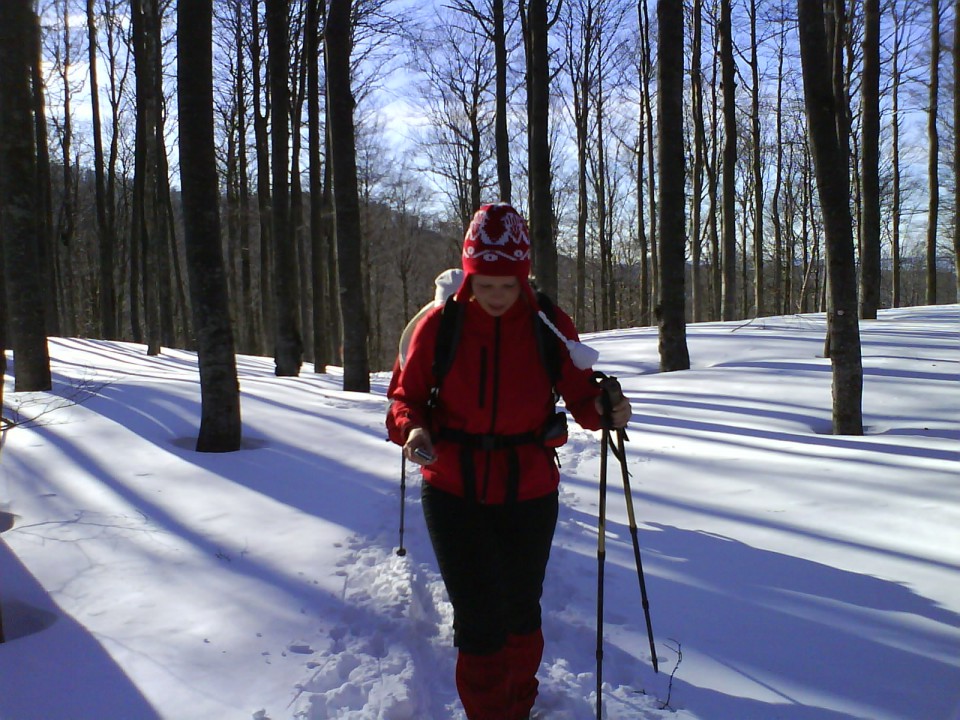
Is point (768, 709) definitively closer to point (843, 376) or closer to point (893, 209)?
point (843, 376)

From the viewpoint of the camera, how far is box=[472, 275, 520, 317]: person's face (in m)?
2.50

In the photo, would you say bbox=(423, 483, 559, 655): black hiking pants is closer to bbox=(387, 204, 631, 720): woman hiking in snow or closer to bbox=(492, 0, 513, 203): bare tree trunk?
bbox=(387, 204, 631, 720): woman hiking in snow

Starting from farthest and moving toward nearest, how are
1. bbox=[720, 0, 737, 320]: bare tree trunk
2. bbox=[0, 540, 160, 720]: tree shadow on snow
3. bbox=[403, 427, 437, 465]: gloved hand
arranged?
bbox=[720, 0, 737, 320]: bare tree trunk < bbox=[0, 540, 160, 720]: tree shadow on snow < bbox=[403, 427, 437, 465]: gloved hand

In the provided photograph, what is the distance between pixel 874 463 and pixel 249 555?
15.0 feet

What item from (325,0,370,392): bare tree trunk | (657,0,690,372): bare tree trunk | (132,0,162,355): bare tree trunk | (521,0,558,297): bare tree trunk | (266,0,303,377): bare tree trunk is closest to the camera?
(657,0,690,372): bare tree trunk

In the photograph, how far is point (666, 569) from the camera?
3.92m

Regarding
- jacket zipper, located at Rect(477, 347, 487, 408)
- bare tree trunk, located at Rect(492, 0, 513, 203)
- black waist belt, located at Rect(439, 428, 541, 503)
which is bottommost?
black waist belt, located at Rect(439, 428, 541, 503)

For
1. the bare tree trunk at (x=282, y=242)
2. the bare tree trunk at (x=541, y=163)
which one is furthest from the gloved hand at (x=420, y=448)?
the bare tree trunk at (x=282, y=242)

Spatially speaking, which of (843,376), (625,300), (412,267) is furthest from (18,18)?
(625,300)

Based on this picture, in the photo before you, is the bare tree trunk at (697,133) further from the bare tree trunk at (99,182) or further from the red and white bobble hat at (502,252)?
the red and white bobble hat at (502,252)

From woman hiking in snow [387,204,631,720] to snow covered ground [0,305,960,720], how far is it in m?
0.48

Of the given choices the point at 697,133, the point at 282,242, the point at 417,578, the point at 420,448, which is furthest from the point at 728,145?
the point at 420,448

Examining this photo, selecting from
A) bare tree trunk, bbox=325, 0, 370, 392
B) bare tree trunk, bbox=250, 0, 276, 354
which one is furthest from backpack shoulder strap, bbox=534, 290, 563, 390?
bare tree trunk, bbox=250, 0, 276, 354

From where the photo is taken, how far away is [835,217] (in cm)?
664
